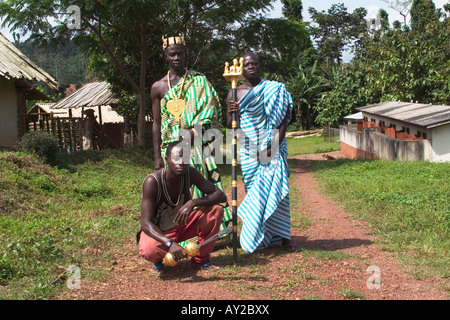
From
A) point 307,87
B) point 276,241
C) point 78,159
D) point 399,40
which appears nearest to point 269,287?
point 276,241

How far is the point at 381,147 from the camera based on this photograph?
17.0 metres

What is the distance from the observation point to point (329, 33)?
45062mm

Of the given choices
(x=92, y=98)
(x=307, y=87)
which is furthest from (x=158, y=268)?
(x=307, y=87)

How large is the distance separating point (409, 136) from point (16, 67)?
11427mm

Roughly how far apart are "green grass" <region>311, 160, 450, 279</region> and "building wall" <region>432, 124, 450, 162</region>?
1449 millimetres

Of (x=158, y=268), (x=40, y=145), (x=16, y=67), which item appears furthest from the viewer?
(x=16, y=67)

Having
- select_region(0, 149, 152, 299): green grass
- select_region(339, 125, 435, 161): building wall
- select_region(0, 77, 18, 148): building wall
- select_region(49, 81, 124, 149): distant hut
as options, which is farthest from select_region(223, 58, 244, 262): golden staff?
select_region(49, 81, 124, 149): distant hut

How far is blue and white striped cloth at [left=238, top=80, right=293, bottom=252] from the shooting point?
226 inches

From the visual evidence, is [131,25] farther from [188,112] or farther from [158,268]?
[158,268]

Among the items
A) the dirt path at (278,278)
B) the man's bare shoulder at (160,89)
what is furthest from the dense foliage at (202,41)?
the dirt path at (278,278)

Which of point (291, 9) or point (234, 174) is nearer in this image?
point (234, 174)

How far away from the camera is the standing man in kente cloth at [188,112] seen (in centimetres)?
578

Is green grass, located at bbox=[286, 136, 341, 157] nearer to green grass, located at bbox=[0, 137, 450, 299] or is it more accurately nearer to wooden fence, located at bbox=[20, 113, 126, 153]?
wooden fence, located at bbox=[20, 113, 126, 153]
